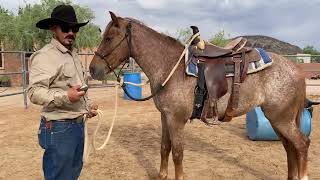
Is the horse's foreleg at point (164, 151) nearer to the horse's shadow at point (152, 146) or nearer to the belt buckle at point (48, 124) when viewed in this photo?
the horse's shadow at point (152, 146)

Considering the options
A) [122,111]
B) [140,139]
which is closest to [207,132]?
[140,139]

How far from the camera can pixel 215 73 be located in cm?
374

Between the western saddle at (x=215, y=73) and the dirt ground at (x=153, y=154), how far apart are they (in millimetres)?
1142

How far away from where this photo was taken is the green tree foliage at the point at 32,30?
20.1 m

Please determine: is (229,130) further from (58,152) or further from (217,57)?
(58,152)

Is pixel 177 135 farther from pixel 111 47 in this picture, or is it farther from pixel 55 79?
pixel 55 79

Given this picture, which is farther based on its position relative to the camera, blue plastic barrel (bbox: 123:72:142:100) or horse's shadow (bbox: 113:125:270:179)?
blue plastic barrel (bbox: 123:72:142:100)

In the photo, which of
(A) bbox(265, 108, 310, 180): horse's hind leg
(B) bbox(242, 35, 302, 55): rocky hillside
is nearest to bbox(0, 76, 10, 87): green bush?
(B) bbox(242, 35, 302, 55): rocky hillside

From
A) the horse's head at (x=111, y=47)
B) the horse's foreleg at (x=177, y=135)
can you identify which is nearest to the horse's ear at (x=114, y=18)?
the horse's head at (x=111, y=47)

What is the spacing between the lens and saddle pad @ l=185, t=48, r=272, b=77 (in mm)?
3738

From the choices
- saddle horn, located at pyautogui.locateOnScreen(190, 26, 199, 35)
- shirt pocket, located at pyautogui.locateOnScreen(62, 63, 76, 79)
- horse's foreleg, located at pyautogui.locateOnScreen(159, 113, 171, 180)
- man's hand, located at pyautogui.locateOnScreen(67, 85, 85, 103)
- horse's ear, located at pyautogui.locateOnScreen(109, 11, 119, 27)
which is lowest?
horse's foreleg, located at pyautogui.locateOnScreen(159, 113, 171, 180)

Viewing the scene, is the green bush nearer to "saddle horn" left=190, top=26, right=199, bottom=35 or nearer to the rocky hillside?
the rocky hillside

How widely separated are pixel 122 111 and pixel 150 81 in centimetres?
561

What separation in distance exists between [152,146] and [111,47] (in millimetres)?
2686
